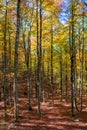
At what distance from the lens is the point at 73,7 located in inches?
813

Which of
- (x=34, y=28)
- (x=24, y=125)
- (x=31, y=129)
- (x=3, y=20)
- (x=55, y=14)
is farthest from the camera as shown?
(x=34, y=28)

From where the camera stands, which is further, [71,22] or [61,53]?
[61,53]

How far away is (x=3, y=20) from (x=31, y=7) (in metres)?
3.24

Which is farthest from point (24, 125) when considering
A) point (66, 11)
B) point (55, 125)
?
point (66, 11)

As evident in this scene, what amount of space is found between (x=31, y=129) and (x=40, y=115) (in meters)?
4.98

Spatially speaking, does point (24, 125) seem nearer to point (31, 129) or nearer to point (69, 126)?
point (31, 129)

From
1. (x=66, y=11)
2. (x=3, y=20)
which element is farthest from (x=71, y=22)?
(x=3, y=20)

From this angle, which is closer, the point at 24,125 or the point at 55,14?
the point at 24,125

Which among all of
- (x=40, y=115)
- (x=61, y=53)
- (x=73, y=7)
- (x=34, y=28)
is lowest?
(x=40, y=115)

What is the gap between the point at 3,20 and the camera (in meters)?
20.5

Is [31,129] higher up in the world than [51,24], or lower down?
lower down

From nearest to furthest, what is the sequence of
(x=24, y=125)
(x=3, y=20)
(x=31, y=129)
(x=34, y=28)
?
(x=31, y=129) → (x=24, y=125) → (x=3, y=20) → (x=34, y=28)

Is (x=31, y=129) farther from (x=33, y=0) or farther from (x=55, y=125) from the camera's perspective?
(x=33, y=0)

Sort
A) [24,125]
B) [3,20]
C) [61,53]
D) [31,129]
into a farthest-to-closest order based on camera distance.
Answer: [61,53] → [3,20] → [24,125] → [31,129]
